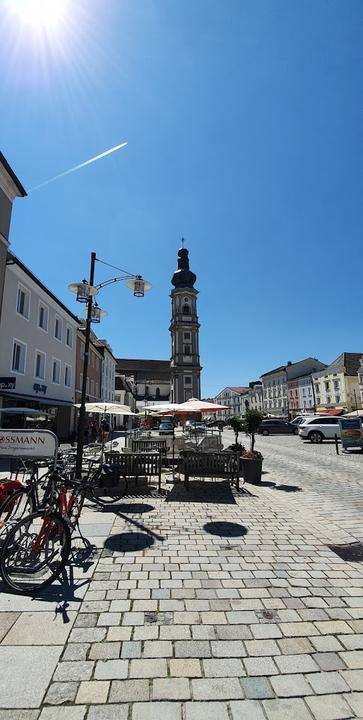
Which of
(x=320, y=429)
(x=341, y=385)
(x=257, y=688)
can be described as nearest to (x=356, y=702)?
(x=257, y=688)

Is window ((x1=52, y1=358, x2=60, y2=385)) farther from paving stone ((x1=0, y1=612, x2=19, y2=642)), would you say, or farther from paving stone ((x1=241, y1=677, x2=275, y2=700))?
paving stone ((x1=241, y1=677, x2=275, y2=700))

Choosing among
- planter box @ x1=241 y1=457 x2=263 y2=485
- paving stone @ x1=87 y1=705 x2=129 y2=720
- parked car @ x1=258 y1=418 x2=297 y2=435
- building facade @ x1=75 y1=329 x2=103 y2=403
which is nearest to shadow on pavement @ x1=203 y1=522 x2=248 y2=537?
paving stone @ x1=87 y1=705 x2=129 y2=720

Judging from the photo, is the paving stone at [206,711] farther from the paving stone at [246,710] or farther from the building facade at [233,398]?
the building facade at [233,398]

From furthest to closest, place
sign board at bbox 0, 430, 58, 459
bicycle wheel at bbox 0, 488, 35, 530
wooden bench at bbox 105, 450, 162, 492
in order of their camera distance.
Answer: wooden bench at bbox 105, 450, 162, 492
sign board at bbox 0, 430, 58, 459
bicycle wheel at bbox 0, 488, 35, 530

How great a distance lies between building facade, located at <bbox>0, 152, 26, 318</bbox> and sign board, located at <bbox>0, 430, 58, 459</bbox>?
13331mm

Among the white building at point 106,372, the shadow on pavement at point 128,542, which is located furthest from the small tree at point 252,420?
the white building at point 106,372

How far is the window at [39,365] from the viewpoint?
885 inches

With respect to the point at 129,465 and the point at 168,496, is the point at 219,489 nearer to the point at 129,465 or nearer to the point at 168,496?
the point at 168,496

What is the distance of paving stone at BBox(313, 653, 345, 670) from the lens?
263 centimetres

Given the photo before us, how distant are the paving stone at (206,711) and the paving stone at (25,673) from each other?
94 centimetres

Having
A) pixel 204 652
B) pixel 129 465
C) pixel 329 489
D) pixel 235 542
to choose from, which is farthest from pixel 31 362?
pixel 204 652

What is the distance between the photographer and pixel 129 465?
8898mm

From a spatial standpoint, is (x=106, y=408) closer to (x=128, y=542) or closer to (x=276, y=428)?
(x=128, y=542)

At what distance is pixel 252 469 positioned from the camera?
33.9 feet
